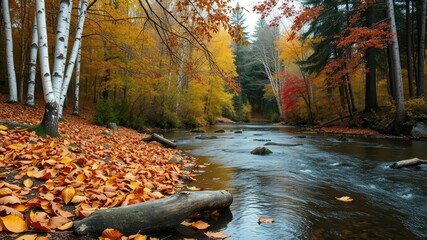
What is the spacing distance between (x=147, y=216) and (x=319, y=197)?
2813 millimetres

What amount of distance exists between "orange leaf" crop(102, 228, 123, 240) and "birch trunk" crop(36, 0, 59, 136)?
13.8 feet

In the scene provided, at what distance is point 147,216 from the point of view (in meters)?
2.52

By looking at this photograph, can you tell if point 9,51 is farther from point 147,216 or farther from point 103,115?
point 147,216

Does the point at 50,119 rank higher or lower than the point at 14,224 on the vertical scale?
higher

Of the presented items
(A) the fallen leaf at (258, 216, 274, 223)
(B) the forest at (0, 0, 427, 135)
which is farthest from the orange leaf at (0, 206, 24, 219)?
(B) the forest at (0, 0, 427, 135)

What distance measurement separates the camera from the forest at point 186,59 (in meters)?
6.00

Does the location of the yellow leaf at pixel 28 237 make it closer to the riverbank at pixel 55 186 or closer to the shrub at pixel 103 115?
the riverbank at pixel 55 186

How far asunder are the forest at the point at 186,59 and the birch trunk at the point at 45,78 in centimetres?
2

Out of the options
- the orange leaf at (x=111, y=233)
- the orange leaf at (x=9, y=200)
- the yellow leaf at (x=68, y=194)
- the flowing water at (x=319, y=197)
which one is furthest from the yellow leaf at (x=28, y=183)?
the flowing water at (x=319, y=197)

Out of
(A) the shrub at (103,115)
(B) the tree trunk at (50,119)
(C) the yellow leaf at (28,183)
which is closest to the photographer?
(C) the yellow leaf at (28,183)

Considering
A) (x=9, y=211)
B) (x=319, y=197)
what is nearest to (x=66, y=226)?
(x=9, y=211)

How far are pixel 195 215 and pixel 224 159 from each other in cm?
465

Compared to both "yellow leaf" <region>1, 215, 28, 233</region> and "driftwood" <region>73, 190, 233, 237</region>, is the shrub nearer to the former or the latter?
"driftwood" <region>73, 190, 233, 237</region>

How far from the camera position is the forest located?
6.00 metres
